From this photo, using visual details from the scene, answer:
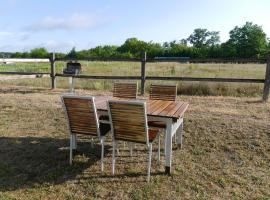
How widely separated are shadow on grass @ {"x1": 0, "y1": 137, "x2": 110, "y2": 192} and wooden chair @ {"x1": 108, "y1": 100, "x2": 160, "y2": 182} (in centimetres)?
83

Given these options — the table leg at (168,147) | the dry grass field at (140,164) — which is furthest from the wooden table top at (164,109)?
the dry grass field at (140,164)

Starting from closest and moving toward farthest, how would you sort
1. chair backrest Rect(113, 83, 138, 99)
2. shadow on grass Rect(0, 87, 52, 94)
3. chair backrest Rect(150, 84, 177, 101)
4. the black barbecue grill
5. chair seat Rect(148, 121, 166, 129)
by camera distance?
chair seat Rect(148, 121, 166, 129) → chair backrest Rect(150, 84, 177, 101) → chair backrest Rect(113, 83, 138, 99) → shadow on grass Rect(0, 87, 52, 94) → the black barbecue grill

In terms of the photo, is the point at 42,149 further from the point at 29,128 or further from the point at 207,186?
the point at 207,186

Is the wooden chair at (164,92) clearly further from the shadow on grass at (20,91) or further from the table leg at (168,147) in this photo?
the shadow on grass at (20,91)

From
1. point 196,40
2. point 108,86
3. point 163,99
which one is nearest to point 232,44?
point 196,40

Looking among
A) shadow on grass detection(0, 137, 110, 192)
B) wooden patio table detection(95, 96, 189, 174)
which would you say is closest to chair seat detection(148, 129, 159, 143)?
wooden patio table detection(95, 96, 189, 174)

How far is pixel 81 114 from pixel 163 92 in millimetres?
2062

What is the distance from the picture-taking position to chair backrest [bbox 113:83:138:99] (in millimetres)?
5648

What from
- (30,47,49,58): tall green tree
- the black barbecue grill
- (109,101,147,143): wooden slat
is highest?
(30,47,49,58): tall green tree

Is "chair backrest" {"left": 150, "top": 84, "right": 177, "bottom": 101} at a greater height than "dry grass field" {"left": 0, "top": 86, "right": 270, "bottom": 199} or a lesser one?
greater

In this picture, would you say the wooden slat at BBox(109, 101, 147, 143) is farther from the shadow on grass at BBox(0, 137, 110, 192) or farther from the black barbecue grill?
the black barbecue grill

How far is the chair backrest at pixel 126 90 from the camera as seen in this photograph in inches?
222

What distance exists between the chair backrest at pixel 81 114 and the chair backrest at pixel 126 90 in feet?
6.17

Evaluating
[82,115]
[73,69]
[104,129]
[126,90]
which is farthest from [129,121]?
[73,69]
